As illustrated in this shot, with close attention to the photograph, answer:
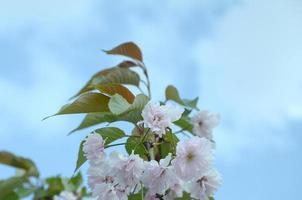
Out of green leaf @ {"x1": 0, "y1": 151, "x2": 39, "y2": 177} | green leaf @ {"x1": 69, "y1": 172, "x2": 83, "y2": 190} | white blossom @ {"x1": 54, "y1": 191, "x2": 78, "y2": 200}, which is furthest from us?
green leaf @ {"x1": 69, "y1": 172, "x2": 83, "y2": 190}

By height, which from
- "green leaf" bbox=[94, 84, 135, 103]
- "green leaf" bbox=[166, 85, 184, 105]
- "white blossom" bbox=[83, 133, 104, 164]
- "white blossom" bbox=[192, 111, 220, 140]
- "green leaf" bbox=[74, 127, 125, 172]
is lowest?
"white blossom" bbox=[83, 133, 104, 164]

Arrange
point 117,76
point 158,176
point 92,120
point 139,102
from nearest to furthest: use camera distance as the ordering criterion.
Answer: point 158,176 → point 139,102 → point 92,120 → point 117,76

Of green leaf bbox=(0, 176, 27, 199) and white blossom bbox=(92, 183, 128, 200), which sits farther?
green leaf bbox=(0, 176, 27, 199)

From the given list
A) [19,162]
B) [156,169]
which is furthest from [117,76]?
[19,162]

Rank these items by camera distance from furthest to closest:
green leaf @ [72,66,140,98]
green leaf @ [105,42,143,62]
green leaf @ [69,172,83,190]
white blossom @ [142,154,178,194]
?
green leaf @ [69,172,83,190]
green leaf @ [105,42,143,62]
green leaf @ [72,66,140,98]
white blossom @ [142,154,178,194]

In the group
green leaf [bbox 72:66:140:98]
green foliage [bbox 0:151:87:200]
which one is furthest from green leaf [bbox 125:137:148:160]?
green foliage [bbox 0:151:87:200]

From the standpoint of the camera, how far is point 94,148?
1.06 meters

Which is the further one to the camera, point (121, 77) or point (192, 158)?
point (121, 77)

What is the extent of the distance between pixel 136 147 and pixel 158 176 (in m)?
0.12

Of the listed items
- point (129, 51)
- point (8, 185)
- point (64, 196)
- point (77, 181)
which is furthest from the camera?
point (77, 181)

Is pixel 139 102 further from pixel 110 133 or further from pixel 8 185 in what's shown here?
pixel 8 185

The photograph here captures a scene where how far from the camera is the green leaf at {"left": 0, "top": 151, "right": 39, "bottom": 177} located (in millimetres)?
2349

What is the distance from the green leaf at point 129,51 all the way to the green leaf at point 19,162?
1.02 metres

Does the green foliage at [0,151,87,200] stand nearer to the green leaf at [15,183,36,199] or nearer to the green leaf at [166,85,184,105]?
the green leaf at [15,183,36,199]
